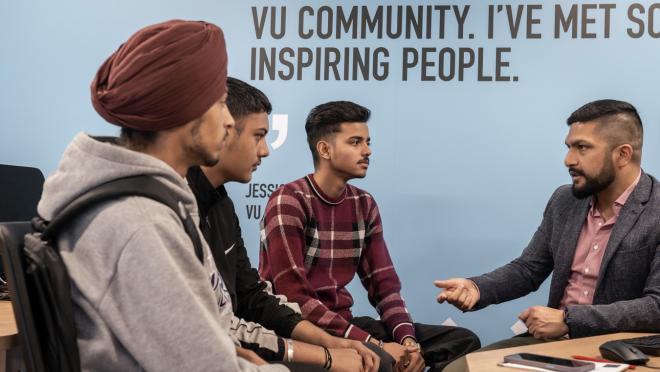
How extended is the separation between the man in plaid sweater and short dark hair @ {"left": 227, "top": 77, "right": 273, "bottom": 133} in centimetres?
58

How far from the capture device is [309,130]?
3.75 meters

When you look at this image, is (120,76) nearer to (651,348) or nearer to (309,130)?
(651,348)

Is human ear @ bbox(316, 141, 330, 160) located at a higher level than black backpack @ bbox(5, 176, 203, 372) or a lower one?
higher

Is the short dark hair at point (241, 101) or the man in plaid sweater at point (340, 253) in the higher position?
the short dark hair at point (241, 101)

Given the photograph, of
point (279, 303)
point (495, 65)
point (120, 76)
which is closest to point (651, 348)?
point (279, 303)

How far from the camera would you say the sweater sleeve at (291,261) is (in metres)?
3.06

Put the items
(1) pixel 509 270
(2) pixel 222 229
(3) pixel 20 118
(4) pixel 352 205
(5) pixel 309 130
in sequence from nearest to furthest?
(2) pixel 222 229 < (1) pixel 509 270 < (4) pixel 352 205 < (5) pixel 309 130 < (3) pixel 20 118

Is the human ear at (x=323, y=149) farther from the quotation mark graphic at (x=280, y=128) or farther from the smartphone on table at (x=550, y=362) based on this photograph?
the smartphone on table at (x=550, y=362)

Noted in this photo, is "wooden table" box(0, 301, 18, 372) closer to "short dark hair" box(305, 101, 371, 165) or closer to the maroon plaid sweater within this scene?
the maroon plaid sweater

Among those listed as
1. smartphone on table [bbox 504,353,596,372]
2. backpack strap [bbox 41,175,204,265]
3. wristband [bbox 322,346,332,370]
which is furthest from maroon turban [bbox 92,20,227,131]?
wristband [bbox 322,346,332,370]

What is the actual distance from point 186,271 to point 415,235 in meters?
2.87

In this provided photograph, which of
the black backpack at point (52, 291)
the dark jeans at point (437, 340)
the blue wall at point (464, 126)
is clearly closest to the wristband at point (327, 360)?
the dark jeans at point (437, 340)

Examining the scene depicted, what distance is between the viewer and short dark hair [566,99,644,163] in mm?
3125

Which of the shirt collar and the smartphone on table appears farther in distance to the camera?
the shirt collar
